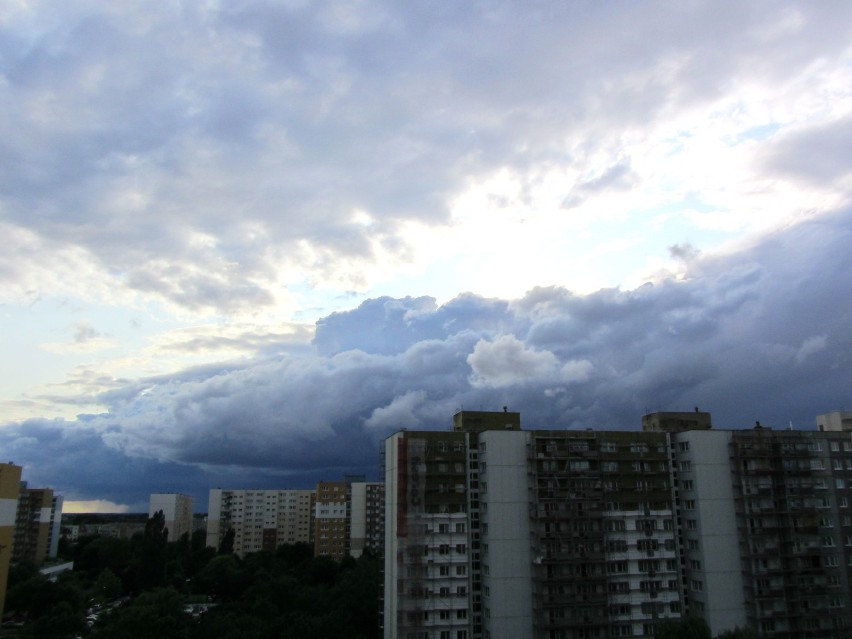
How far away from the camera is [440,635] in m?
49.5

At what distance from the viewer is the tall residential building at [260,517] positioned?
5999 inches

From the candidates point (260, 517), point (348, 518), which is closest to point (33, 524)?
point (260, 517)

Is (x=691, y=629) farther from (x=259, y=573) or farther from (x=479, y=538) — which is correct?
(x=259, y=573)

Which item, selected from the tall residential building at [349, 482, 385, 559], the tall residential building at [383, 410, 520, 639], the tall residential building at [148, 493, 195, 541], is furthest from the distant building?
the tall residential building at [148, 493, 195, 541]

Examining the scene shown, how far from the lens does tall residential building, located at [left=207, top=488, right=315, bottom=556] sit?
152375 mm

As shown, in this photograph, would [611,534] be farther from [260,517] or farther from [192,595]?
[260,517]

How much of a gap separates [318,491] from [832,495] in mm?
100281

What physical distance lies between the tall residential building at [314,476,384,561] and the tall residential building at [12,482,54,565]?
54923mm

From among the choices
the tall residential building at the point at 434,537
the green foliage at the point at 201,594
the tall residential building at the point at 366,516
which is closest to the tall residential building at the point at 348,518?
the tall residential building at the point at 366,516

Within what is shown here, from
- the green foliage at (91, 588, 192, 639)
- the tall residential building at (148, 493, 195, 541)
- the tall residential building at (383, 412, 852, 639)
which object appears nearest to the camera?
the tall residential building at (383, 412, 852, 639)

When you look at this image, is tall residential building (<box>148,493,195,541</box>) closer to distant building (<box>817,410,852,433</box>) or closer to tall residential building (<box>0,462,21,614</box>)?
tall residential building (<box>0,462,21,614</box>)

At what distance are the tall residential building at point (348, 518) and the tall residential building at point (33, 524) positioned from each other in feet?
180

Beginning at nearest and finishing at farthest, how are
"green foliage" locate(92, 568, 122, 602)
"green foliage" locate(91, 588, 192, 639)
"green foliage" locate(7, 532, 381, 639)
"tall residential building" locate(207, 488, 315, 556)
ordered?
"green foliage" locate(91, 588, 192, 639)
"green foliage" locate(7, 532, 381, 639)
"green foliage" locate(92, 568, 122, 602)
"tall residential building" locate(207, 488, 315, 556)

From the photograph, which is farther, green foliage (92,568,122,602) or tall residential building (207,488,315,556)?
tall residential building (207,488,315,556)
